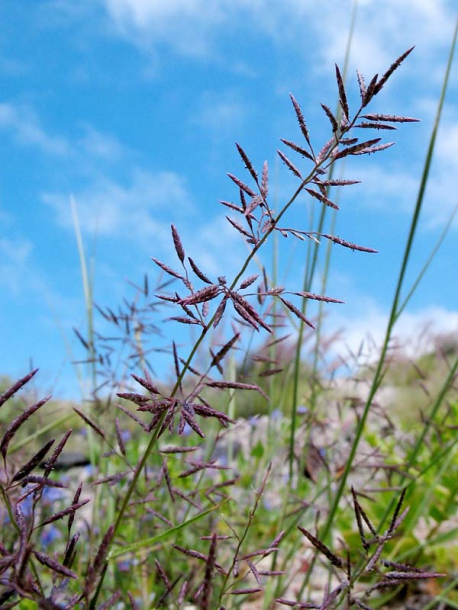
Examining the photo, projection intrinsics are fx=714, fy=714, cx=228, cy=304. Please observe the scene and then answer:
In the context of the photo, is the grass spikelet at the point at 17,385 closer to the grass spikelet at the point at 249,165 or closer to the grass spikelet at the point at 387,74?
the grass spikelet at the point at 249,165

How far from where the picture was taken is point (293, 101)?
0.93 meters

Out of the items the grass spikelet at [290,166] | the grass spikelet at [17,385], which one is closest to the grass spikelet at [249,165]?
the grass spikelet at [290,166]

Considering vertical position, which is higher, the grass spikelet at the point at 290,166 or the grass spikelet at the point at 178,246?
the grass spikelet at the point at 290,166

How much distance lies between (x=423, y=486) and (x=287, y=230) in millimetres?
3532

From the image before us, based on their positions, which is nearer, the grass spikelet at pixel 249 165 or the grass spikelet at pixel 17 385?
the grass spikelet at pixel 17 385

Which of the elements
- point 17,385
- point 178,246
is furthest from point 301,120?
point 17,385

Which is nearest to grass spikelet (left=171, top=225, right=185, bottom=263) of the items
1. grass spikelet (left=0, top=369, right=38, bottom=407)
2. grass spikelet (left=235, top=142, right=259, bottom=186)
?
grass spikelet (left=235, top=142, right=259, bottom=186)

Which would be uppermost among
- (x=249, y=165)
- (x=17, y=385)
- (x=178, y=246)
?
(x=249, y=165)

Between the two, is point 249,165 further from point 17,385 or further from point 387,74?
point 17,385

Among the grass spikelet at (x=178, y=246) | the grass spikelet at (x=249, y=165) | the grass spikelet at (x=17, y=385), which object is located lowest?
the grass spikelet at (x=17, y=385)

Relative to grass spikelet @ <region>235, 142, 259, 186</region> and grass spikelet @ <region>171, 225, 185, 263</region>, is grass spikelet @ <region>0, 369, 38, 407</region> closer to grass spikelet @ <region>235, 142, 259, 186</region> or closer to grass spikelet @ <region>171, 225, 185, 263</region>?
grass spikelet @ <region>171, 225, 185, 263</region>

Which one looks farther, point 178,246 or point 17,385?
point 178,246

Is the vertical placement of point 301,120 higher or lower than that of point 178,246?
higher

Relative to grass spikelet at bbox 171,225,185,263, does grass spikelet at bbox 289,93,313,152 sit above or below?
above
